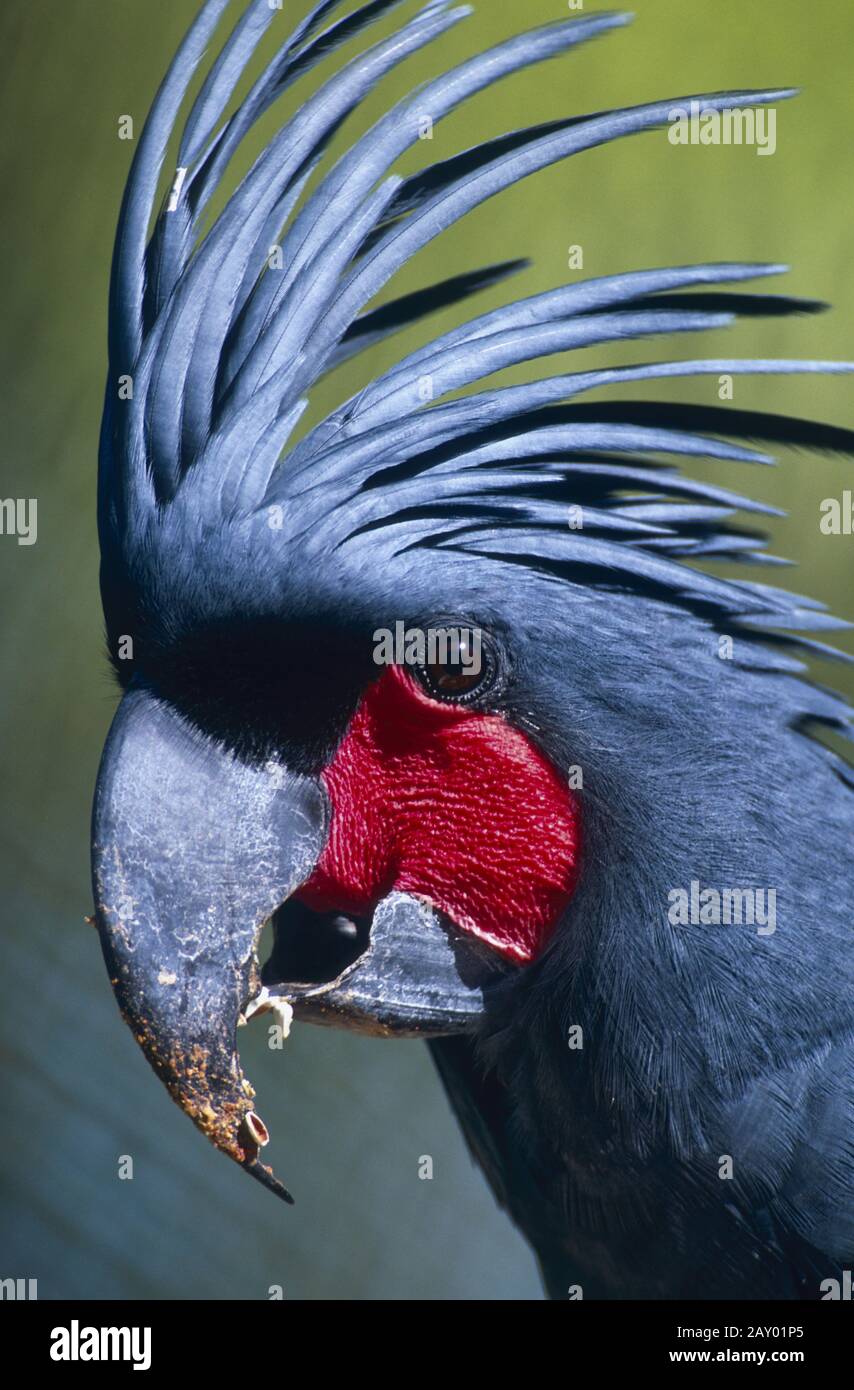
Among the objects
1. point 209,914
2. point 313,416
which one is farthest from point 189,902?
point 313,416

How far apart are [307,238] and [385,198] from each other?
8cm

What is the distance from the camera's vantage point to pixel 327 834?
100 cm

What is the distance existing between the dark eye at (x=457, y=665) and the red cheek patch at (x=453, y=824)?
2 cm

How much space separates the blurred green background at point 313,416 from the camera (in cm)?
165

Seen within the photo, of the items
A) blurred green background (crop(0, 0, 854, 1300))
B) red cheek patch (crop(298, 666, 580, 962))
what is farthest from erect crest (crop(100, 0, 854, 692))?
blurred green background (crop(0, 0, 854, 1300))

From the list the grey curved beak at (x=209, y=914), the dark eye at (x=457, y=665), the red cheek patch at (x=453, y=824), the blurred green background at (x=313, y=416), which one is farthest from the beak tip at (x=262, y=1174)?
the blurred green background at (x=313, y=416)

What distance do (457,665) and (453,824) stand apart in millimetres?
138

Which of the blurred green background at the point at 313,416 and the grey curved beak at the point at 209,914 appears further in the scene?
the blurred green background at the point at 313,416

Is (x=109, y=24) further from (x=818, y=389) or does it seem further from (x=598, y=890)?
(x=598, y=890)

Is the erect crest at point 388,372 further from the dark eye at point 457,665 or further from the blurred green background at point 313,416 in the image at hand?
the blurred green background at point 313,416

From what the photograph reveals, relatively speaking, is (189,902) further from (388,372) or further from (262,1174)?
(388,372)

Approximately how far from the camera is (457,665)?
38.9 inches

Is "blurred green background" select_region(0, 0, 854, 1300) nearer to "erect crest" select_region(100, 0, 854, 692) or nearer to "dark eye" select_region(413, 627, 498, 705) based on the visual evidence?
"erect crest" select_region(100, 0, 854, 692)
